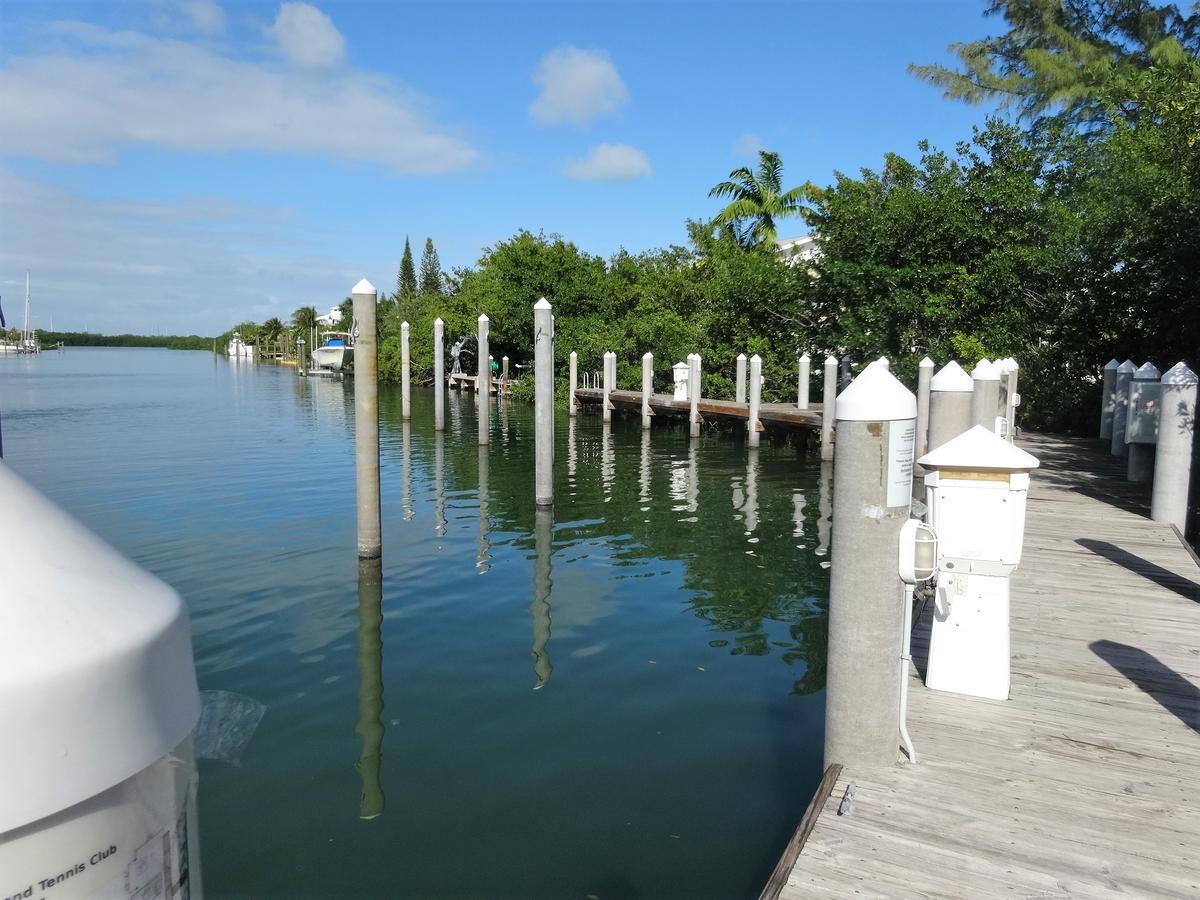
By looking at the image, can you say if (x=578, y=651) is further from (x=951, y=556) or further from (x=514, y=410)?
(x=514, y=410)

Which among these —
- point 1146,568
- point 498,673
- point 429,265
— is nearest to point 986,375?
point 1146,568

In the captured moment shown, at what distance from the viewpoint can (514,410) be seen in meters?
36.0

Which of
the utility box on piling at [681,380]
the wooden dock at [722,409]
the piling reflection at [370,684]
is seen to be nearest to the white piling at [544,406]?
the piling reflection at [370,684]

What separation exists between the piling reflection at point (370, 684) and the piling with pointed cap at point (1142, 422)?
9.65 m

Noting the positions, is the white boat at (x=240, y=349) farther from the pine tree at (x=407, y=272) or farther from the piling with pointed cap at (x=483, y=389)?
the piling with pointed cap at (x=483, y=389)

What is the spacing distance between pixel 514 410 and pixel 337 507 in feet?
71.6

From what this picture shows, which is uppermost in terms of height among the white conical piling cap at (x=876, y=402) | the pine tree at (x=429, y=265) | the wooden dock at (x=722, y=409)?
the pine tree at (x=429, y=265)

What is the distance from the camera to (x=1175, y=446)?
9.20 meters

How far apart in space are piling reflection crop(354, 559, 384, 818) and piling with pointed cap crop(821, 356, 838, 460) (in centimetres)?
1173

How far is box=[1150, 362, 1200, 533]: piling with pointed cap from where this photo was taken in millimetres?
9047

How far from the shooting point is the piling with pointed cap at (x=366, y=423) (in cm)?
983

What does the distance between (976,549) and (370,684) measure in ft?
15.5

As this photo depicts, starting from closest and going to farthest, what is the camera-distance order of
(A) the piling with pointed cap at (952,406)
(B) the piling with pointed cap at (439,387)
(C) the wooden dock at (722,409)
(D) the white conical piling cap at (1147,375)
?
1. (A) the piling with pointed cap at (952,406)
2. (D) the white conical piling cap at (1147,375)
3. (C) the wooden dock at (722,409)
4. (B) the piling with pointed cap at (439,387)

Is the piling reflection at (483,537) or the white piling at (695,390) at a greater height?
the white piling at (695,390)
